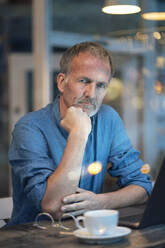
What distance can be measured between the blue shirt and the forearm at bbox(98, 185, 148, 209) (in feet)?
0.16

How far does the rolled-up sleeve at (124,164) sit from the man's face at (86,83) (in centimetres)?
18

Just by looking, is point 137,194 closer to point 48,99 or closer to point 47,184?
point 47,184

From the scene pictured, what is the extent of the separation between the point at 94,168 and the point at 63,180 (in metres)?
0.33

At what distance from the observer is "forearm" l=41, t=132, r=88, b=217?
1.49m

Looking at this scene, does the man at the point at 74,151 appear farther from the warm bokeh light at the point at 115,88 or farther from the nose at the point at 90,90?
the warm bokeh light at the point at 115,88

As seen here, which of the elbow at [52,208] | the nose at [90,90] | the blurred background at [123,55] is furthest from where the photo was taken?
the blurred background at [123,55]

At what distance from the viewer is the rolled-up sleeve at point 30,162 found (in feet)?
5.10

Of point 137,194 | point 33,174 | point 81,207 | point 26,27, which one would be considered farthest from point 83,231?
point 26,27

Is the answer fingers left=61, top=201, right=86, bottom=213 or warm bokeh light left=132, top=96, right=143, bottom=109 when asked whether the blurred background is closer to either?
warm bokeh light left=132, top=96, right=143, bottom=109

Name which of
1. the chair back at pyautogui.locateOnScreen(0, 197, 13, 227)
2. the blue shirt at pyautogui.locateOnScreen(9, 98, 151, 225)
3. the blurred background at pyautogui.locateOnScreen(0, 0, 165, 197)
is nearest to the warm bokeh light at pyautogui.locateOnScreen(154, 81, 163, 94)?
the blurred background at pyautogui.locateOnScreen(0, 0, 165, 197)

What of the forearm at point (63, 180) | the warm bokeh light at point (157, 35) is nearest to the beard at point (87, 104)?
the forearm at point (63, 180)

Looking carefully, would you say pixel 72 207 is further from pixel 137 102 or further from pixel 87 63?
pixel 137 102

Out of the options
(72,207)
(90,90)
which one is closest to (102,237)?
(72,207)

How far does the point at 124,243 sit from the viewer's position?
1102 mm
